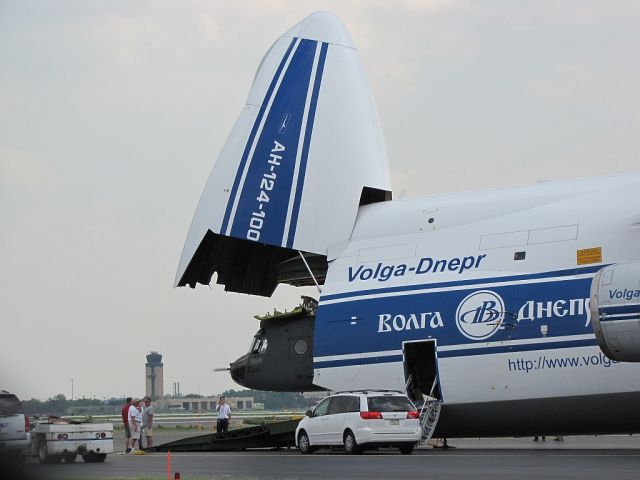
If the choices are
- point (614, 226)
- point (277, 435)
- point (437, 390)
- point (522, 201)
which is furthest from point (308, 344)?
point (614, 226)

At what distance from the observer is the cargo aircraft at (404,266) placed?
26.9 metres

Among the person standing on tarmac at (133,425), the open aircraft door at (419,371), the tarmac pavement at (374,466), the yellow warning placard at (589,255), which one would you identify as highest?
the yellow warning placard at (589,255)

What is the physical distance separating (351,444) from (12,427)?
17.3m

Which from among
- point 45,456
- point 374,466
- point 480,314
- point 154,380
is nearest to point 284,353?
point 480,314

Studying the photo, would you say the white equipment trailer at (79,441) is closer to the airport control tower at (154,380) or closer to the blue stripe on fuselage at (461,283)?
the blue stripe on fuselage at (461,283)

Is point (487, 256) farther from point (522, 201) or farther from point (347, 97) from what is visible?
point (347, 97)

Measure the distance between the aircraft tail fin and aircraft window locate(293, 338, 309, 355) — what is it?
276 centimetres

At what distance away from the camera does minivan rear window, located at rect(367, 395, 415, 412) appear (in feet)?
88.2

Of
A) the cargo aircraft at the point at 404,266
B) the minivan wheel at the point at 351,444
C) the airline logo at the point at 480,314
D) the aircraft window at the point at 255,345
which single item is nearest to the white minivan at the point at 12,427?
the cargo aircraft at the point at 404,266

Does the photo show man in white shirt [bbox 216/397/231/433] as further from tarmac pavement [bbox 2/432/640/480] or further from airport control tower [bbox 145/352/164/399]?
airport control tower [bbox 145/352/164/399]

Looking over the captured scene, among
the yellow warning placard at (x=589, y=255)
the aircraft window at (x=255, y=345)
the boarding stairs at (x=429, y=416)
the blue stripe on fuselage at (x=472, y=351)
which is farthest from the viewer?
the aircraft window at (x=255, y=345)

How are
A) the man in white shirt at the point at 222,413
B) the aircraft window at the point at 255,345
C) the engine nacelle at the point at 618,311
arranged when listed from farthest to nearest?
the man in white shirt at the point at 222,413 → the aircraft window at the point at 255,345 → the engine nacelle at the point at 618,311

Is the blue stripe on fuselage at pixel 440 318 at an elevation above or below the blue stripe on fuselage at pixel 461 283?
below

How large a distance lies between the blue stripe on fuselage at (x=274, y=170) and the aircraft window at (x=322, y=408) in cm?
696
